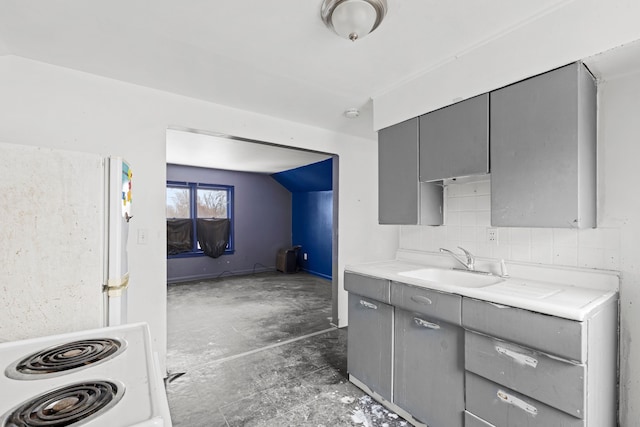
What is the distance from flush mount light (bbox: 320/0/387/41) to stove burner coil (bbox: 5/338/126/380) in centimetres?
169

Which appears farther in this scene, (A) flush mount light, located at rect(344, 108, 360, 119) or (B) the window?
(B) the window

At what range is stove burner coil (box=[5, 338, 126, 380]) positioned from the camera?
3.07 ft

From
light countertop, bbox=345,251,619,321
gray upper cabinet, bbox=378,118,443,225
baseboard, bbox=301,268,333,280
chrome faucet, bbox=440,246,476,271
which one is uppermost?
gray upper cabinet, bbox=378,118,443,225

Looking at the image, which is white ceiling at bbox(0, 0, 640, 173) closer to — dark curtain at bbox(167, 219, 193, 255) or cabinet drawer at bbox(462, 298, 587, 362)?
cabinet drawer at bbox(462, 298, 587, 362)

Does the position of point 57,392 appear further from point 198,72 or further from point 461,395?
point 198,72

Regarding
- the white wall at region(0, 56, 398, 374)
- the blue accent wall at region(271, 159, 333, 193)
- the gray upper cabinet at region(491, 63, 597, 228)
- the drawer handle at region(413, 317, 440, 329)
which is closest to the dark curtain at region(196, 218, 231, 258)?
the blue accent wall at region(271, 159, 333, 193)

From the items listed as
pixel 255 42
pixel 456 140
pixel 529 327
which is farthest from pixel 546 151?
pixel 255 42

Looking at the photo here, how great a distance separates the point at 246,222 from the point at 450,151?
5446 mm

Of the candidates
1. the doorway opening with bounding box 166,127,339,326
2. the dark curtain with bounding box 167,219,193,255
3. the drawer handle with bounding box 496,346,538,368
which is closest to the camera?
the drawer handle with bounding box 496,346,538,368

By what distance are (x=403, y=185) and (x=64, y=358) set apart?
2.04m

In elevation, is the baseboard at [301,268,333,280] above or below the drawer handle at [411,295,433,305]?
below

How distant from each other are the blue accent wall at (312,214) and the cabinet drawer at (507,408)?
14.2ft

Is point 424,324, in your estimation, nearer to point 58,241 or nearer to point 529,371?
point 529,371

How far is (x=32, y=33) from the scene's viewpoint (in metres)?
1.65
